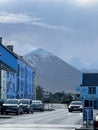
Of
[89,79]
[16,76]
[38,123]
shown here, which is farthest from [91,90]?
[38,123]

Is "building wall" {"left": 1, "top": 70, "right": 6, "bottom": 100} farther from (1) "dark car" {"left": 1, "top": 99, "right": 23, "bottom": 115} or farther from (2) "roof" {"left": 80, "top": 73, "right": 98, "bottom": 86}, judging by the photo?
(2) "roof" {"left": 80, "top": 73, "right": 98, "bottom": 86}

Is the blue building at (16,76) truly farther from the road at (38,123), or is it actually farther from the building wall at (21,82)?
the road at (38,123)

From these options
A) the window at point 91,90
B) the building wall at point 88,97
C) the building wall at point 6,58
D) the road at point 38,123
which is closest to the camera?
the road at point 38,123

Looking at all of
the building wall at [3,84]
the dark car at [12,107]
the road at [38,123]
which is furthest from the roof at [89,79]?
the road at [38,123]


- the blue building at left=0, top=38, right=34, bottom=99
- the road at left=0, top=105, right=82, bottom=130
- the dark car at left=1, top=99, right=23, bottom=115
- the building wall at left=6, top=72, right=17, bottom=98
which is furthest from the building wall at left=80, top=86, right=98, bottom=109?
the road at left=0, top=105, right=82, bottom=130

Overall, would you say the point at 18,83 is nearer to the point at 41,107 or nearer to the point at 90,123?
the point at 41,107

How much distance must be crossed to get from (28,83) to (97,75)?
1984cm

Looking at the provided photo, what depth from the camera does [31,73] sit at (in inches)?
4488

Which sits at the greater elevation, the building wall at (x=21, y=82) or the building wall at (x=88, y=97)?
the building wall at (x=21, y=82)

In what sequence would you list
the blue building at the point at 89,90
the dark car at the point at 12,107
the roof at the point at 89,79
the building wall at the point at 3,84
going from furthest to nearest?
the roof at the point at 89,79
the blue building at the point at 89,90
the building wall at the point at 3,84
the dark car at the point at 12,107

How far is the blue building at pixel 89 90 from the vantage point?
367 feet

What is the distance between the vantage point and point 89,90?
379ft

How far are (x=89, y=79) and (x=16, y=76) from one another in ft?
94.4

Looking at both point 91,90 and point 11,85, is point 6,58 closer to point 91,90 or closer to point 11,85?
point 11,85
